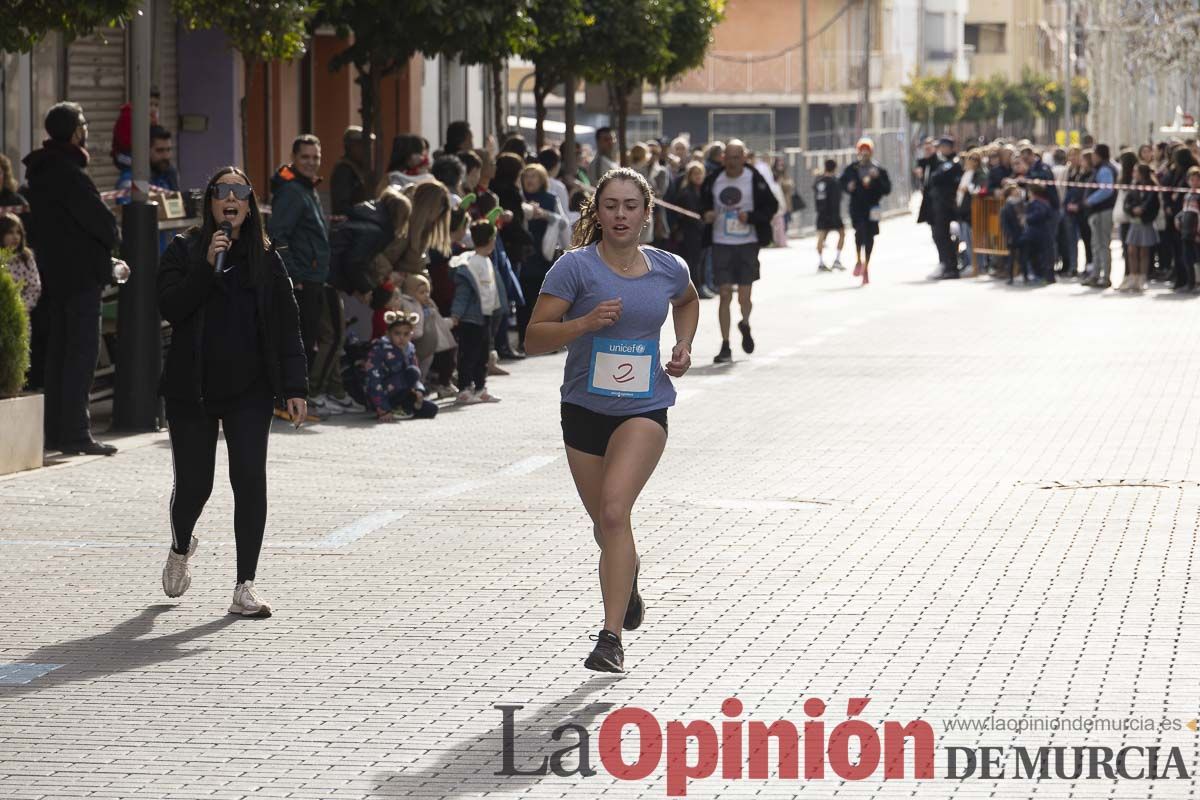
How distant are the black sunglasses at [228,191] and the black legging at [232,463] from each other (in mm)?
696

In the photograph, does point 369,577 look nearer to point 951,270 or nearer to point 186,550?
point 186,550

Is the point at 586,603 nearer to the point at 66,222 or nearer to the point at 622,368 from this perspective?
the point at 622,368

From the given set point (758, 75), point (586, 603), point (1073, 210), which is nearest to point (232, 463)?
point (586, 603)

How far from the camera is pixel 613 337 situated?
7.66m

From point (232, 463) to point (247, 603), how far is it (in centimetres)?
52

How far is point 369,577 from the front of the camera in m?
9.30

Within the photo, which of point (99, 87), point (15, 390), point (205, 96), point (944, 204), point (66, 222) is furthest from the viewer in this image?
point (944, 204)

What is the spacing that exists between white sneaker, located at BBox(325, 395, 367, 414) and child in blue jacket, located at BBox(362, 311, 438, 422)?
1.52 feet

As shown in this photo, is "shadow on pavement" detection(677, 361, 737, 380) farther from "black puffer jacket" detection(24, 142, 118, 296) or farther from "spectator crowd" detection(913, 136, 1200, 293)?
"spectator crowd" detection(913, 136, 1200, 293)

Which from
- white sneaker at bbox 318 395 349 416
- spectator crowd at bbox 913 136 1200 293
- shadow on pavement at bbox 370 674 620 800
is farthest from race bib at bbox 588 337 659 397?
spectator crowd at bbox 913 136 1200 293

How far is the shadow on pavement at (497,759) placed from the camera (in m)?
6.02

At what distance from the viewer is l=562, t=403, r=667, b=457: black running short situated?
7.73 metres

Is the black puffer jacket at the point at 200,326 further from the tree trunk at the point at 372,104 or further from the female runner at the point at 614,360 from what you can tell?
the tree trunk at the point at 372,104

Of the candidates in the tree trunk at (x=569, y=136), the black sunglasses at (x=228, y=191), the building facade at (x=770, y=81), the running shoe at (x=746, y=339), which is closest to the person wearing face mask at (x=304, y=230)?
the running shoe at (x=746, y=339)
